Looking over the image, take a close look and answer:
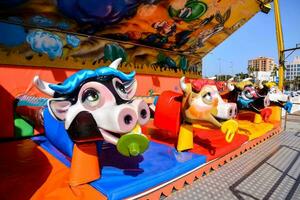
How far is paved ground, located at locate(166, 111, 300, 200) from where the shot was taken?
2354 millimetres

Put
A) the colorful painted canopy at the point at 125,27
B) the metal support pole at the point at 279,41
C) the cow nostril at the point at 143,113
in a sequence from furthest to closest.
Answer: the metal support pole at the point at 279,41, the colorful painted canopy at the point at 125,27, the cow nostril at the point at 143,113

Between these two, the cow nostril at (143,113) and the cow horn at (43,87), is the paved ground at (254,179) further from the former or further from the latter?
the cow horn at (43,87)

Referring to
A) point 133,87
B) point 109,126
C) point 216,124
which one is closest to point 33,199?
point 109,126

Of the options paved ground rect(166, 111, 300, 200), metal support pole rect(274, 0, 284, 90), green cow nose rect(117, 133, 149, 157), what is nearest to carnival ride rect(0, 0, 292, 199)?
green cow nose rect(117, 133, 149, 157)

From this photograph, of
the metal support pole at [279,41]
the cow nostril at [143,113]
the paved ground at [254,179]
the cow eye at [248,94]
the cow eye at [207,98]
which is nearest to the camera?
the cow nostril at [143,113]

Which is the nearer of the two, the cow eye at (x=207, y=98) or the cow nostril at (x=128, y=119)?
the cow nostril at (x=128, y=119)

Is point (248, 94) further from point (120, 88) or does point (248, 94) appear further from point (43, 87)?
point (43, 87)

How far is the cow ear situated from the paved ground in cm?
122

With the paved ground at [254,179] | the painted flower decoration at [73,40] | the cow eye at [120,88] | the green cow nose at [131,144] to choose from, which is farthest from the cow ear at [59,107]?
the painted flower decoration at [73,40]

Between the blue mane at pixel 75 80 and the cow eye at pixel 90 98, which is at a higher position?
the blue mane at pixel 75 80

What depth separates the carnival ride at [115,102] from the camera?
1.98 metres

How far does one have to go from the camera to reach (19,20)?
3.75 m

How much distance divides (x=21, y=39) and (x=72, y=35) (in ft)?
2.99

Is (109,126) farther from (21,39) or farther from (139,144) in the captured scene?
(21,39)
